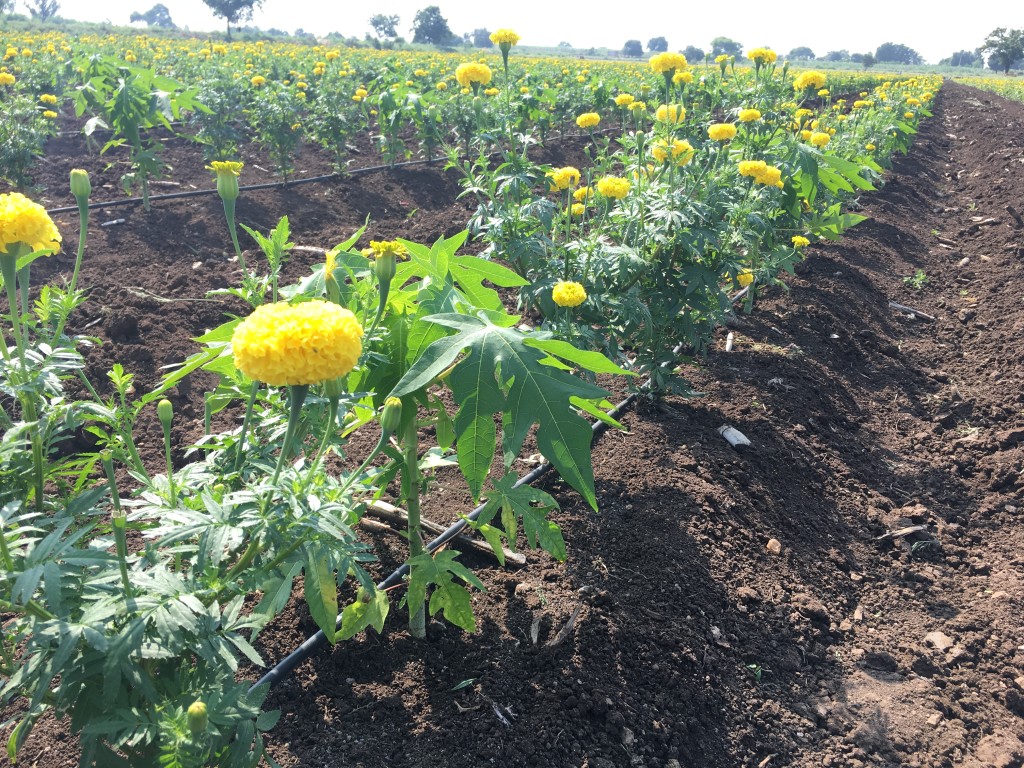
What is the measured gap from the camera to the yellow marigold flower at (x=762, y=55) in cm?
488

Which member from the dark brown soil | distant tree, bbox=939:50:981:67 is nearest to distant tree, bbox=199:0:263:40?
the dark brown soil

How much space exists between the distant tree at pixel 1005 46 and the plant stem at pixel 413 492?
217ft

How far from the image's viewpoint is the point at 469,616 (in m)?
2.21

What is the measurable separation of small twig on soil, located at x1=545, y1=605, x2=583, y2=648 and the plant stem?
42 centimetres

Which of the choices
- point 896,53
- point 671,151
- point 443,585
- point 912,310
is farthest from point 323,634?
point 896,53

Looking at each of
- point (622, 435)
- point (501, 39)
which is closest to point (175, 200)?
point (501, 39)

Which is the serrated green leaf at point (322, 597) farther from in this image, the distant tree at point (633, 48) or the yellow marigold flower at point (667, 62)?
the distant tree at point (633, 48)

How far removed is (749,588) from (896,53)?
11428 cm

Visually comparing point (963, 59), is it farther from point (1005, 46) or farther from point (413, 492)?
point (413, 492)

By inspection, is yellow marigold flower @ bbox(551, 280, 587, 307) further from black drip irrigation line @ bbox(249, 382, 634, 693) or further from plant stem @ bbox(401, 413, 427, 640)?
plant stem @ bbox(401, 413, 427, 640)

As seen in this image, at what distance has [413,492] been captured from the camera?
2252 mm

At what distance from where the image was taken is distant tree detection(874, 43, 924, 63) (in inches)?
3760

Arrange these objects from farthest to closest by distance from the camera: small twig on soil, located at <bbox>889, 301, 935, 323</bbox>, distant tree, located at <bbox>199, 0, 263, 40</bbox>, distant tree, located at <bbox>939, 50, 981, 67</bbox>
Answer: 1. distant tree, located at <bbox>939, 50, 981, 67</bbox>
2. distant tree, located at <bbox>199, 0, 263, 40</bbox>
3. small twig on soil, located at <bbox>889, 301, 935, 323</bbox>

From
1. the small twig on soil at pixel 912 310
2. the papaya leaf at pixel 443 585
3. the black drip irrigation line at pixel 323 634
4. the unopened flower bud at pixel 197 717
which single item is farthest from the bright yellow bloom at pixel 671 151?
the small twig on soil at pixel 912 310
